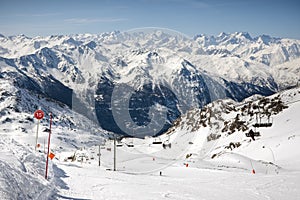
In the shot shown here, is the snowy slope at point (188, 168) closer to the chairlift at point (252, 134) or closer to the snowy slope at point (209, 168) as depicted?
the snowy slope at point (209, 168)

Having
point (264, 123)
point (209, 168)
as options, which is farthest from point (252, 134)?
point (209, 168)

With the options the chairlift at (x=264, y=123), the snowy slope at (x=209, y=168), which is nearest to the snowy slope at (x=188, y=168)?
the snowy slope at (x=209, y=168)

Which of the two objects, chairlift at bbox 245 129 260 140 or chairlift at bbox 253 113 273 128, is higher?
chairlift at bbox 253 113 273 128

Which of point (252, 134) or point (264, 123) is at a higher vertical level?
point (264, 123)

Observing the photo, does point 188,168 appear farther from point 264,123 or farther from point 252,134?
point 264,123

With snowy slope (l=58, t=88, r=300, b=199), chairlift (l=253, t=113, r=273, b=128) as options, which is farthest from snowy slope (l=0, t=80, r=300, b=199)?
chairlift (l=253, t=113, r=273, b=128)

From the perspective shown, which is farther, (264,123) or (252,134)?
(264,123)

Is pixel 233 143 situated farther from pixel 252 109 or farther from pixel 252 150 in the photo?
pixel 252 109

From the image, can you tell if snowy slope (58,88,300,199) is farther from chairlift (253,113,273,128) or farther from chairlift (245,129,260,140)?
chairlift (245,129,260,140)

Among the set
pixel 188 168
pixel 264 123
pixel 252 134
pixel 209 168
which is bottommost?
pixel 209 168

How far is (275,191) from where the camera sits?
28797 millimetres

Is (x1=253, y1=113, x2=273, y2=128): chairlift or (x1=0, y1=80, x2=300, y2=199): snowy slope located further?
(x1=253, y1=113, x2=273, y2=128): chairlift

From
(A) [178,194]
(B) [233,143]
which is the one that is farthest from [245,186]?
(B) [233,143]

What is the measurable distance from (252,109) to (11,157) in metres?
113
